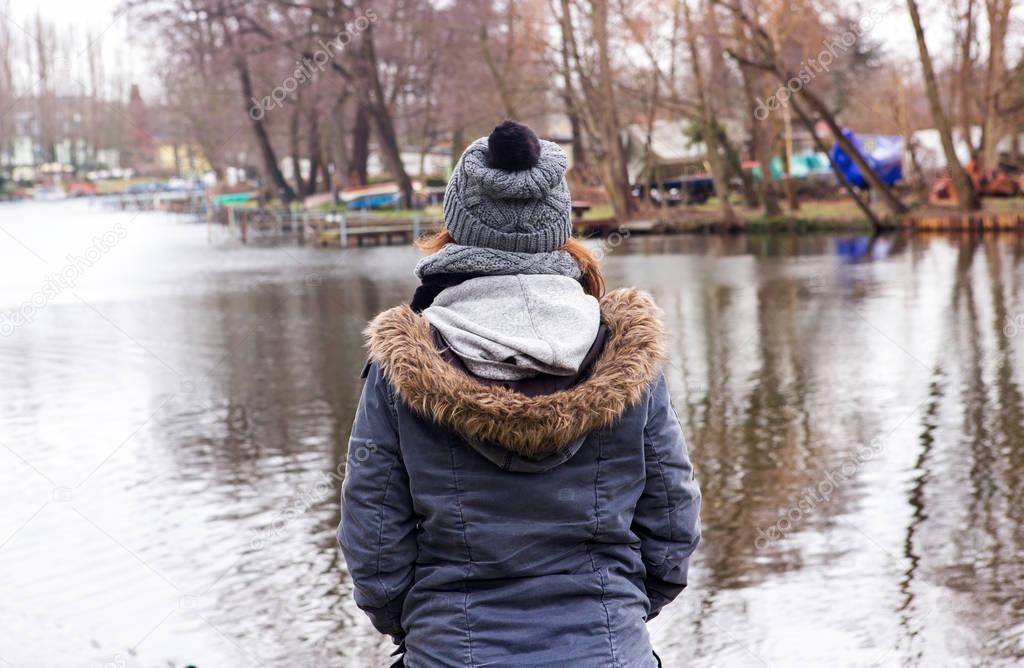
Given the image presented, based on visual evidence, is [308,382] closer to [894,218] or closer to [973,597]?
[973,597]

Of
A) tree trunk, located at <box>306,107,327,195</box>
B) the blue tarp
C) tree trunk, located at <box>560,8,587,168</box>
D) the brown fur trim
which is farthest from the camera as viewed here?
tree trunk, located at <box>306,107,327,195</box>

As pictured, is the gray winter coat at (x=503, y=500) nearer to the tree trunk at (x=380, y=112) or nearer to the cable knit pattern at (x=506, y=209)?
the cable knit pattern at (x=506, y=209)

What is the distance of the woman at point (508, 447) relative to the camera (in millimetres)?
2256

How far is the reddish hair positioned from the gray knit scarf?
44 millimetres

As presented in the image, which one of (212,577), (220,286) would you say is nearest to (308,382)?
(212,577)

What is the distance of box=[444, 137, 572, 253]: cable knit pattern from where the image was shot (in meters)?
2.33

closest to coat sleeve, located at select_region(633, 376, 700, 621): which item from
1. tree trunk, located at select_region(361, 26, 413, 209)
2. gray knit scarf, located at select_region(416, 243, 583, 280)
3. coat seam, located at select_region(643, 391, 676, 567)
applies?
coat seam, located at select_region(643, 391, 676, 567)

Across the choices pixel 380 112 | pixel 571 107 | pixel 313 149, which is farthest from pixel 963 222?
pixel 313 149

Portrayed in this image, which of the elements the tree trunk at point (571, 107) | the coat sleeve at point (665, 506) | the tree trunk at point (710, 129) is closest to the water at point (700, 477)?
the coat sleeve at point (665, 506)

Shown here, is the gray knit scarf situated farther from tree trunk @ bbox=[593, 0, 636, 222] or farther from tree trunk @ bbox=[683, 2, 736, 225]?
tree trunk @ bbox=[593, 0, 636, 222]

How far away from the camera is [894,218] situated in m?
35.7

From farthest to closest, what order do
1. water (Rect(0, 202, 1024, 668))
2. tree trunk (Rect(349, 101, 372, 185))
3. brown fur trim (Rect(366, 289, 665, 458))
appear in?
1. tree trunk (Rect(349, 101, 372, 185))
2. water (Rect(0, 202, 1024, 668))
3. brown fur trim (Rect(366, 289, 665, 458))

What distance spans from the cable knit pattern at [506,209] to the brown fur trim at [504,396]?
0.17m

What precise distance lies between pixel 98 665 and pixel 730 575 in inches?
103
